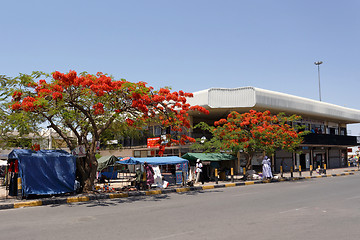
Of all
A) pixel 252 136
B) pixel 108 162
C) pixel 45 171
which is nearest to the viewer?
pixel 45 171

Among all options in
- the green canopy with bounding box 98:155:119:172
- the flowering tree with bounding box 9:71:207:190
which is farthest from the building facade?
the flowering tree with bounding box 9:71:207:190

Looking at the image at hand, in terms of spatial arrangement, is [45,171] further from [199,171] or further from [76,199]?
[199,171]

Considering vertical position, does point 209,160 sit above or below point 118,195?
above

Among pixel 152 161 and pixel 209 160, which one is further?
pixel 209 160

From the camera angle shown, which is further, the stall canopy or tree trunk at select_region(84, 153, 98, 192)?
the stall canopy

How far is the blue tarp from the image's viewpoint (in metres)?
15.1

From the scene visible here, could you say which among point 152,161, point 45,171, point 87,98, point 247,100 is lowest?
point 45,171

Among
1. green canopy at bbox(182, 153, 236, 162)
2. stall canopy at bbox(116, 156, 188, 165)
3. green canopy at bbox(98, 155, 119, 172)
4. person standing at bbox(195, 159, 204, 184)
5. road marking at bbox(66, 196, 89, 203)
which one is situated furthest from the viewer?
green canopy at bbox(182, 153, 236, 162)

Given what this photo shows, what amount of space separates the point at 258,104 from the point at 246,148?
24.5 ft

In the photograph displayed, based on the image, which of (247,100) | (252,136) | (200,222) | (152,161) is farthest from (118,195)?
(247,100)

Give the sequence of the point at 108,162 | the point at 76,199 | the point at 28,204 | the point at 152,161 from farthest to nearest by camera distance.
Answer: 1. the point at 108,162
2. the point at 152,161
3. the point at 76,199
4. the point at 28,204

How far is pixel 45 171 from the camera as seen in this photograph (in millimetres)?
15844

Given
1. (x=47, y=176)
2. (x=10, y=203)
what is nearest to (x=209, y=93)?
(x=47, y=176)

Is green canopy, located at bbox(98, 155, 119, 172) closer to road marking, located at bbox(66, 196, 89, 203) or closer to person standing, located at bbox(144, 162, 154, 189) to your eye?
person standing, located at bbox(144, 162, 154, 189)
